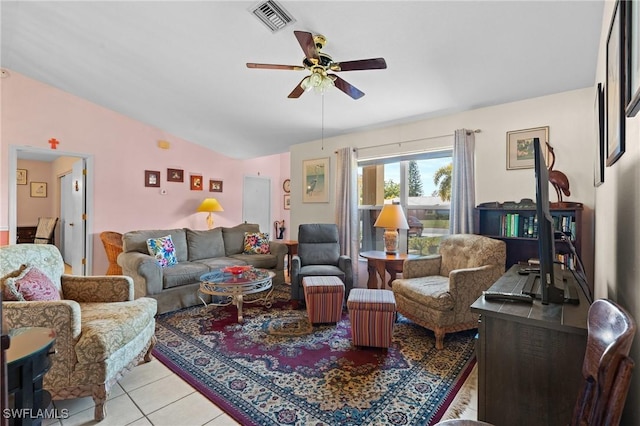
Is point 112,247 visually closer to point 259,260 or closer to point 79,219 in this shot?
point 79,219

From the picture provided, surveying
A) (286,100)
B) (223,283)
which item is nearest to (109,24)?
(286,100)

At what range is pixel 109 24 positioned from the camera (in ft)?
8.93

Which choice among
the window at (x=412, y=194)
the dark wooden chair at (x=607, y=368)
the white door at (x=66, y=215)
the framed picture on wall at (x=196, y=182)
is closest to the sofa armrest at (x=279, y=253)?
the window at (x=412, y=194)

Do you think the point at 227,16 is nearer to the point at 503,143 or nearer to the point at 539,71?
the point at 539,71

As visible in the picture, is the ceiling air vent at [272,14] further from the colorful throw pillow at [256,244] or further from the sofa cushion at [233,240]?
the sofa cushion at [233,240]

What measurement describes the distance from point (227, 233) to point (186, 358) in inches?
103

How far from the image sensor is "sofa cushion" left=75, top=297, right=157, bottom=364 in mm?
1691

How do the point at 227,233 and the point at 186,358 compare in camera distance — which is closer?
the point at 186,358

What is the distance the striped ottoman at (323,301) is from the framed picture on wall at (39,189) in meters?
7.00

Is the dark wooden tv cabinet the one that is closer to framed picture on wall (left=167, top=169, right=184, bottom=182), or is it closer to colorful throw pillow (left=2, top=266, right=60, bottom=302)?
colorful throw pillow (left=2, top=266, right=60, bottom=302)

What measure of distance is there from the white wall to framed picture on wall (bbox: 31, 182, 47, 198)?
7.07 metres

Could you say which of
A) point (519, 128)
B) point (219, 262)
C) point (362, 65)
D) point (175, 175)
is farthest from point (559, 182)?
point (175, 175)

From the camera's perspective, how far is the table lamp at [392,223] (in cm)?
354

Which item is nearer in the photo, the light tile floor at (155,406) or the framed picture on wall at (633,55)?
the framed picture on wall at (633,55)
